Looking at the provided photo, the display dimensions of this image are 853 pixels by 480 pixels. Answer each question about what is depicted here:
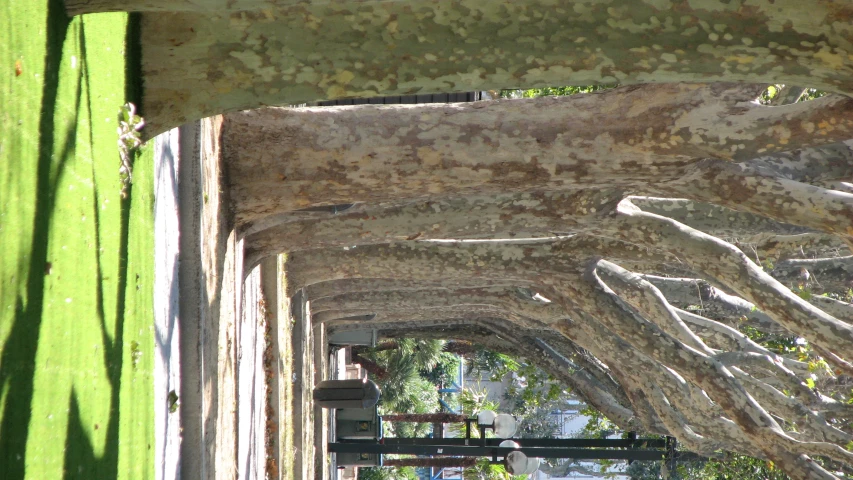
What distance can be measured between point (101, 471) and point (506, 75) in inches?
96.5

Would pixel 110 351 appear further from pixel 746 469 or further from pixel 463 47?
pixel 746 469

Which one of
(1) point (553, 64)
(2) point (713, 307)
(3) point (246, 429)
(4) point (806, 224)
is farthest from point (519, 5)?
(2) point (713, 307)

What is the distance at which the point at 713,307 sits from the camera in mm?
8680

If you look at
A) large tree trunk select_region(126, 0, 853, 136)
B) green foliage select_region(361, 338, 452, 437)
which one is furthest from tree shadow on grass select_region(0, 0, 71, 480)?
green foliage select_region(361, 338, 452, 437)

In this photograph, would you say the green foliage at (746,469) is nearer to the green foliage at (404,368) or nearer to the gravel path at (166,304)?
the green foliage at (404,368)

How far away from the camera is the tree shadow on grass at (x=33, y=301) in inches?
112

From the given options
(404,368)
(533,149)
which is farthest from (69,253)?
(404,368)

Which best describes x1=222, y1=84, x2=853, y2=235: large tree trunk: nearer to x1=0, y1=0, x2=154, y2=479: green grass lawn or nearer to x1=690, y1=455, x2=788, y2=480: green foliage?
x1=0, y1=0, x2=154, y2=479: green grass lawn

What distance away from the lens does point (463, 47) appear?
3.48 metres

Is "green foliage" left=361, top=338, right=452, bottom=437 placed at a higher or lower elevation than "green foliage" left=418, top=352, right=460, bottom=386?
lower

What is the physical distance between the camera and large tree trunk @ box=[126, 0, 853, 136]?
124 inches

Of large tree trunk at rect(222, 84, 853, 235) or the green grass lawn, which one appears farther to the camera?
large tree trunk at rect(222, 84, 853, 235)

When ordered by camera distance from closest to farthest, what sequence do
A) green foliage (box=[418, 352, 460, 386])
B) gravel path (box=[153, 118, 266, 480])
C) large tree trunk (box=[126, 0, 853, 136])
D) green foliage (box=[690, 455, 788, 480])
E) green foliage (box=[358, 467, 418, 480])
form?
large tree trunk (box=[126, 0, 853, 136]) → gravel path (box=[153, 118, 266, 480]) → green foliage (box=[690, 455, 788, 480]) → green foliage (box=[358, 467, 418, 480]) → green foliage (box=[418, 352, 460, 386])

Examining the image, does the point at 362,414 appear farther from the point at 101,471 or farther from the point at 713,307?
the point at 101,471
